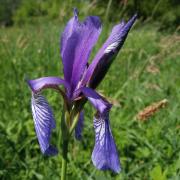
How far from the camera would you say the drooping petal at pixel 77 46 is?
1272 millimetres

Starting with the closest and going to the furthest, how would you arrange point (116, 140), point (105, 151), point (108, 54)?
point (105, 151)
point (108, 54)
point (116, 140)

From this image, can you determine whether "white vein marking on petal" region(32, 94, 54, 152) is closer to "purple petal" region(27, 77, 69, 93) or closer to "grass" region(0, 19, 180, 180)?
"purple petal" region(27, 77, 69, 93)

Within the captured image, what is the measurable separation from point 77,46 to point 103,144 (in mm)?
376

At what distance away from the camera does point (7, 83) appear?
338 centimetres

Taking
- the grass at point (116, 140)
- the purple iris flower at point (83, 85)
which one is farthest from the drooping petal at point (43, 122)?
the grass at point (116, 140)

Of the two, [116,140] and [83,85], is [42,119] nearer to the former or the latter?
[83,85]

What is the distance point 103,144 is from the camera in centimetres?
106

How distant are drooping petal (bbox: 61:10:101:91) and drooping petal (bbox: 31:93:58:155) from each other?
16 centimetres

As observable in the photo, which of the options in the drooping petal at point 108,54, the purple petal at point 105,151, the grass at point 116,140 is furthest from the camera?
the grass at point 116,140

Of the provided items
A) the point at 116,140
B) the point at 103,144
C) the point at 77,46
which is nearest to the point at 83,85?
the point at 77,46

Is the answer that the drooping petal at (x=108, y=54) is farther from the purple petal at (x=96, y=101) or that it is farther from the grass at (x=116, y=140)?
the grass at (x=116, y=140)

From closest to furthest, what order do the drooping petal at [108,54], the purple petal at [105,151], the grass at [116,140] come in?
1. the purple petal at [105,151]
2. the drooping petal at [108,54]
3. the grass at [116,140]

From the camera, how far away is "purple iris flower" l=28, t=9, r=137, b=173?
1070 mm

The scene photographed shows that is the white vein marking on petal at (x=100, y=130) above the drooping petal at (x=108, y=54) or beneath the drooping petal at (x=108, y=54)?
beneath
